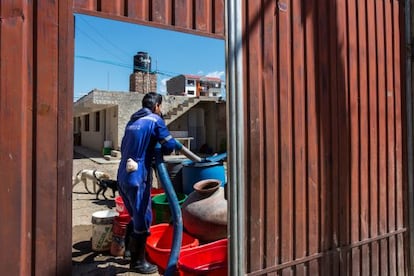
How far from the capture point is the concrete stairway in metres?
18.1

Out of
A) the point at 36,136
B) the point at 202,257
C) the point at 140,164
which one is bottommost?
the point at 202,257

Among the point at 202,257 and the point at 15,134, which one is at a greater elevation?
the point at 15,134

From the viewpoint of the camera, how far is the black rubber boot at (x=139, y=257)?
11.1ft

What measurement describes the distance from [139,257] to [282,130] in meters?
1.99

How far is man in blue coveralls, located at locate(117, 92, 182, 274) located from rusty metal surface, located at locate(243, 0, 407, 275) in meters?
1.16

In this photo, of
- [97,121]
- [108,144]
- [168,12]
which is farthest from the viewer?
[97,121]

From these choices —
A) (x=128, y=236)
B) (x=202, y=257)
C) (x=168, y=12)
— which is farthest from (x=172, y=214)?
(x=168, y=12)

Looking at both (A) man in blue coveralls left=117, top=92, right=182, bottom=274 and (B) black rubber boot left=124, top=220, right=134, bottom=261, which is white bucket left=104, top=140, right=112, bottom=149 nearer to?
(B) black rubber boot left=124, top=220, right=134, bottom=261

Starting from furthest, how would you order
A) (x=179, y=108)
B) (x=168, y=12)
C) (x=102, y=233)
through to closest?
(x=179, y=108) < (x=102, y=233) < (x=168, y=12)

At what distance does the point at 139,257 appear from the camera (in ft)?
11.4

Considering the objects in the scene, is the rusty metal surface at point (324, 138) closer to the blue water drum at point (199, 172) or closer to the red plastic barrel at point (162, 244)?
the red plastic barrel at point (162, 244)

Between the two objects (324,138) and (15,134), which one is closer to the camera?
(15,134)

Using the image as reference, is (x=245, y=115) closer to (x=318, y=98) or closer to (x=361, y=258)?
(x=318, y=98)

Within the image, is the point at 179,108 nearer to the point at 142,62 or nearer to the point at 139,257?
the point at 142,62
